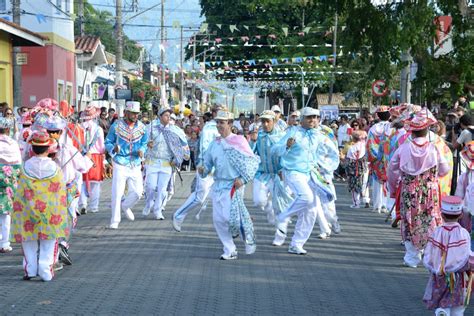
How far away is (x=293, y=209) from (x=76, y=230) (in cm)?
399

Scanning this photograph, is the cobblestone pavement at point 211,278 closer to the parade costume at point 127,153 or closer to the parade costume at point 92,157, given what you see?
the parade costume at point 127,153

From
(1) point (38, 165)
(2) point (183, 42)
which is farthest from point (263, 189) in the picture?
(2) point (183, 42)

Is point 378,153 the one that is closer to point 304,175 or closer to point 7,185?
point 304,175

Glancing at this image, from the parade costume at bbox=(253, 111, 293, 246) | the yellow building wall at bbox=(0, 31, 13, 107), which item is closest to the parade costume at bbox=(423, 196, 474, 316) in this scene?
the parade costume at bbox=(253, 111, 293, 246)

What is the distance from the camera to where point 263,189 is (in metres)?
15.2

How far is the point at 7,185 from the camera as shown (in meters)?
12.4

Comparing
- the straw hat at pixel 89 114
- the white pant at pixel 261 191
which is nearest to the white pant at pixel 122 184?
the white pant at pixel 261 191

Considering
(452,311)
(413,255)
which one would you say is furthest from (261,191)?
(452,311)

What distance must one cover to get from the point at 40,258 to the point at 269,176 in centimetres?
529

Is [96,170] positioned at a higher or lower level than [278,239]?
higher

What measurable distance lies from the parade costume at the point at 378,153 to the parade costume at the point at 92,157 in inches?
192

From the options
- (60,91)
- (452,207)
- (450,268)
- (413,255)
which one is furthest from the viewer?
(60,91)

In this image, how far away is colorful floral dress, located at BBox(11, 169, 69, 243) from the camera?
1005 cm

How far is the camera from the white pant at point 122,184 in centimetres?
1493
